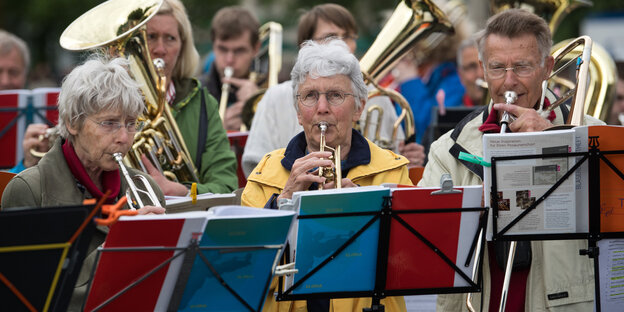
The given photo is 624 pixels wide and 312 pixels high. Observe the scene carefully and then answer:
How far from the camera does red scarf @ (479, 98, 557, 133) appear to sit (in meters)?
4.08

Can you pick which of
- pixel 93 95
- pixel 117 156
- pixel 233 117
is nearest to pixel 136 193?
pixel 117 156

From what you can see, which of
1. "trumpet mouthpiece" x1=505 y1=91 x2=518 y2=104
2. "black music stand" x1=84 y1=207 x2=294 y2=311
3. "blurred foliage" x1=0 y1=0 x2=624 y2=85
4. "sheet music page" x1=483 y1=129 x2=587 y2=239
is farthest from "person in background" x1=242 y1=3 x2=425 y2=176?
"blurred foliage" x1=0 y1=0 x2=624 y2=85

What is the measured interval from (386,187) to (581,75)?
1.29 metres

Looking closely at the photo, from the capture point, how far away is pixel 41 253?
279 cm

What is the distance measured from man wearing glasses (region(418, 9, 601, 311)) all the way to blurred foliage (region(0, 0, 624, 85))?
44.0ft

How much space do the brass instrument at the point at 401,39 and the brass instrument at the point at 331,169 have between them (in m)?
1.74

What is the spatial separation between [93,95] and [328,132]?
1.05 meters

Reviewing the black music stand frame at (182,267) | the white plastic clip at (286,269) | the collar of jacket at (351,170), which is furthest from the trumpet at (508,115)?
the black music stand frame at (182,267)

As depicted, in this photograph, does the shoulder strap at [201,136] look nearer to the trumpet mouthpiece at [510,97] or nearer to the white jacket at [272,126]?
the white jacket at [272,126]

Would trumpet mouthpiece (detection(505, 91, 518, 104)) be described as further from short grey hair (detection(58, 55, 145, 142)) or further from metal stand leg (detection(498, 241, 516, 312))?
short grey hair (detection(58, 55, 145, 142))

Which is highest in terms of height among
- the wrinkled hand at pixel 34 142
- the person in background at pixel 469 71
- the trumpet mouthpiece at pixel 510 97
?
the person in background at pixel 469 71

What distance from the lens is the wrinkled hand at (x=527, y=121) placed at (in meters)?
3.75

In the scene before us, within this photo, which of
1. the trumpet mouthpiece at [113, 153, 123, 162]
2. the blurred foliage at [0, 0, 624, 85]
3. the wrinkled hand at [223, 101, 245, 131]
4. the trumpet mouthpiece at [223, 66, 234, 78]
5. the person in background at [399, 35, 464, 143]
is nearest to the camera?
the trumpet mouthpiece at [113, 153, 123, 162]

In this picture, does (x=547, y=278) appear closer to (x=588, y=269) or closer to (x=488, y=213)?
(x=588, y=269)
